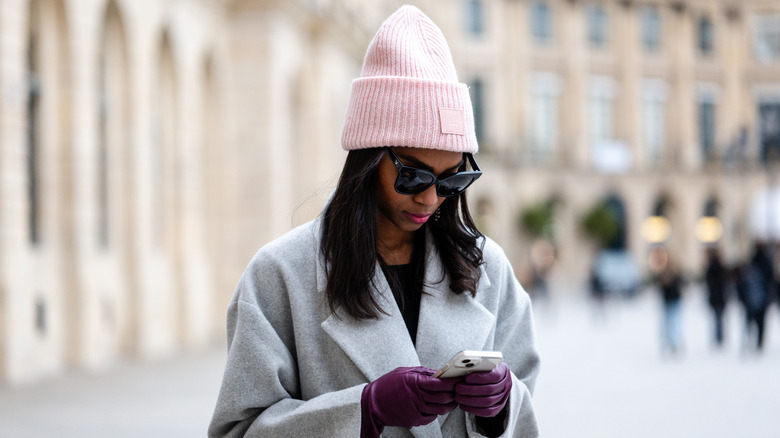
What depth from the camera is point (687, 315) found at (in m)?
28.8

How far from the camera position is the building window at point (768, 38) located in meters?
52.6

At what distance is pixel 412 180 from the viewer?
8.13ft

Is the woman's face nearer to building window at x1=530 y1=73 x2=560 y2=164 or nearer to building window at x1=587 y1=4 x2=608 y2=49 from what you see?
building window at x1=530 y1=73 x2=560 y2=164

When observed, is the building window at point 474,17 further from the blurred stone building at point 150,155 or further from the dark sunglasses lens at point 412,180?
the dark sunglasses lens at point 412,180

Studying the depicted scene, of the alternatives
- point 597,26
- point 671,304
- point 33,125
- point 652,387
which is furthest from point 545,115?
point 652,387

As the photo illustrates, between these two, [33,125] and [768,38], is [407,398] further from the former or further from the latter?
[768,38]

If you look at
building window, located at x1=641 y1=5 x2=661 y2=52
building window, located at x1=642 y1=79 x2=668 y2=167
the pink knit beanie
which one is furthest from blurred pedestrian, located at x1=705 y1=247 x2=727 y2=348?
building window, located at x1=641 y1=5 x2=661 y2=52

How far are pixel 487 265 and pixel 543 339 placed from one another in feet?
57.0

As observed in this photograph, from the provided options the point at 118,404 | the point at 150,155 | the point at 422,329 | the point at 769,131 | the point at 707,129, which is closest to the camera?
the point at 422,329

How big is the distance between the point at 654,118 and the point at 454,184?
166ft

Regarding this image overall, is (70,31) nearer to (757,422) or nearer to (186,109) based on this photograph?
(186,109)

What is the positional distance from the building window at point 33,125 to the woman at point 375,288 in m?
12.1

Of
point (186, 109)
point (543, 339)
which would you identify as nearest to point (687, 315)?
point (543, 339)

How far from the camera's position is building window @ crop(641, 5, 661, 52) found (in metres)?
51.4
